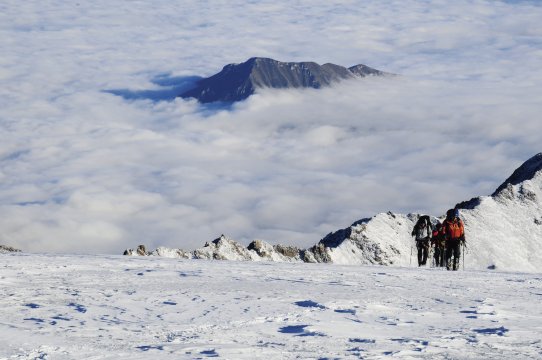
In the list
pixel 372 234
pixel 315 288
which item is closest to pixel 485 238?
pixel 372 234

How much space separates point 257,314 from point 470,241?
88289 mm

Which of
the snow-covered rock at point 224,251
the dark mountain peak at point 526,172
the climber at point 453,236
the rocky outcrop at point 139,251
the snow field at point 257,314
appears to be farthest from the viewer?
the dark mountain peak at point 526,172

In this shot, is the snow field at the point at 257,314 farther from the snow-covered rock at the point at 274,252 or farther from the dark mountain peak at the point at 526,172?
the dark mountain peak at the point at 526,172

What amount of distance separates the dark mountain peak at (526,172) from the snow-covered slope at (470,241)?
3.10 feet

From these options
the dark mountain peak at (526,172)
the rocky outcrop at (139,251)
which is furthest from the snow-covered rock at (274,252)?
the dark mountain peak at (526,172)

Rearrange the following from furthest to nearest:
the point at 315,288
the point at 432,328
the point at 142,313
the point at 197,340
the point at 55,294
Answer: the point at 315,288 < the point at 55,294 < the point at 142,313 < the point at 432,328 < the point at 197,340

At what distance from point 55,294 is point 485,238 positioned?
9011 centimetres

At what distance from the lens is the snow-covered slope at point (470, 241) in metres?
95.9

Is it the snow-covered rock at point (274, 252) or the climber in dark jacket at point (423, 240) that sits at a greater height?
the climber in dark jacket at point (423, 240)

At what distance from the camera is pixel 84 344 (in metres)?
13.1

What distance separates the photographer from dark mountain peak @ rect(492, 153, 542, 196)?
119 metres

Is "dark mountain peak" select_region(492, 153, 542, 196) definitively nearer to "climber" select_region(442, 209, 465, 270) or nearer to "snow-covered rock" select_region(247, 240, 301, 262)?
"snow-covered rock" select_region(247, 240, 301, 262)

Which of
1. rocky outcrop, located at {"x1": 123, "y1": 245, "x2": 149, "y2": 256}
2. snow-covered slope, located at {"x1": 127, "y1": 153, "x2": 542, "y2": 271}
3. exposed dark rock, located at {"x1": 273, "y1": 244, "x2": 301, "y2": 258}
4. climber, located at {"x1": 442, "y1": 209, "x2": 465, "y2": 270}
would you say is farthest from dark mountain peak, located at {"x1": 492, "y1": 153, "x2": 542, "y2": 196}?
climber, located at {"x1": 442, "y1": 209, "x2": 465, "y2": 270}

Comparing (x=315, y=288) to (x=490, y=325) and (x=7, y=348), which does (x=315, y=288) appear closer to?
(x=490, y=325)
